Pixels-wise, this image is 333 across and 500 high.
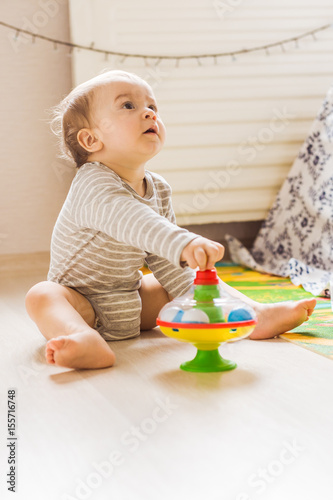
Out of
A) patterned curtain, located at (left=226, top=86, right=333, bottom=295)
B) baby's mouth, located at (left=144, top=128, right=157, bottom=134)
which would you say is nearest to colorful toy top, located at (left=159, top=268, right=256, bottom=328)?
baby's mouth, located at (left=144, top=128, right=157, bottom=134)

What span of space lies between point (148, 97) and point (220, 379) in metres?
0.52

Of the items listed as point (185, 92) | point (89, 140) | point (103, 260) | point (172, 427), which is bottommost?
point (172, 427)

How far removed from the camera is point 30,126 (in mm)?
1974

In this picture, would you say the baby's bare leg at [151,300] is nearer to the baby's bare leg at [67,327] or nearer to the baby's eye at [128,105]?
the baby's bare leg at [67,327]

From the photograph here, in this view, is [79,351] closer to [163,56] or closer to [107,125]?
[107,125]

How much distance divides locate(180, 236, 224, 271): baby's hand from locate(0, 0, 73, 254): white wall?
3.95 feet

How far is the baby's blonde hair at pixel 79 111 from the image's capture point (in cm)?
115

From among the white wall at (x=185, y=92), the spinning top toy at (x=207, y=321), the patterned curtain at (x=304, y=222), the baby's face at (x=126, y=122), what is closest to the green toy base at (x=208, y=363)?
the spinning top toy at (x=207, y=321)

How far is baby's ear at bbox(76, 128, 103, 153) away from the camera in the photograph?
3.79 ft

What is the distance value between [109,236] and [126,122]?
7.7 inches

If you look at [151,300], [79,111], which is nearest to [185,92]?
[79,111]

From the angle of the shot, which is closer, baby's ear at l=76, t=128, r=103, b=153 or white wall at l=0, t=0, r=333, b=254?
baby's ear at l=76, t=128, r=103, b=153

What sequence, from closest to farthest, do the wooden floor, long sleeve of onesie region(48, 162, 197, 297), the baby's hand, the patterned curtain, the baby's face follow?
the wooden floor → the baby's hand → long sleeve of onesie region(48, 162, 197, 297) → the baby's face → the patterned curtain

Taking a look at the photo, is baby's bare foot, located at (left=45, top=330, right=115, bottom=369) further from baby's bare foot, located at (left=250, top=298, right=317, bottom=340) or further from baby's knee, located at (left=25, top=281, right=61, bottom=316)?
baby's bare foot, located at (left=250, top=298, right=317, bottom=340)
